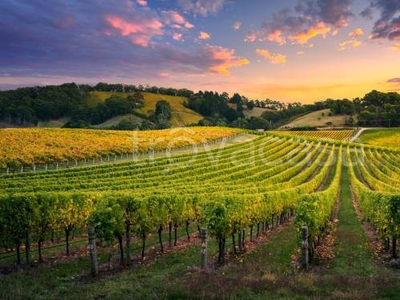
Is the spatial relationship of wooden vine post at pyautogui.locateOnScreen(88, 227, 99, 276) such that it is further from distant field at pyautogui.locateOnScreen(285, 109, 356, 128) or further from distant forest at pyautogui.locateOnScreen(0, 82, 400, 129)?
distant field at pyautogui.locateOnScreen(285, 109, 356, 128)

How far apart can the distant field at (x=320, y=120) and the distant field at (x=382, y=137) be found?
30.2m

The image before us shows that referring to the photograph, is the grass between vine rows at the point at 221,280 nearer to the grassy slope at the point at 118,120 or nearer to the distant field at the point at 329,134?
the distant field at the point at 329,134

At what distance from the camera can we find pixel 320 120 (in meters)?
178

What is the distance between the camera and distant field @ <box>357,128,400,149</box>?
378 feet

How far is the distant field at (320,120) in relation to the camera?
551 ft

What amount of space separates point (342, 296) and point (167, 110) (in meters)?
176

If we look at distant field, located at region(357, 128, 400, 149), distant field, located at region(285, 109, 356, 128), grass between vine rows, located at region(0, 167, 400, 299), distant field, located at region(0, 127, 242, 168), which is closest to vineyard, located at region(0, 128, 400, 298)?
grass between vine rows, located at region(0, 167, 400, 299)

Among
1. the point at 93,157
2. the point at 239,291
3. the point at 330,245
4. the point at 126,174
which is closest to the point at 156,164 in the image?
the point at 126,174

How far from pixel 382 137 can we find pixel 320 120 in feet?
180

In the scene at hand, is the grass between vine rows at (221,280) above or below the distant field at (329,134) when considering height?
above

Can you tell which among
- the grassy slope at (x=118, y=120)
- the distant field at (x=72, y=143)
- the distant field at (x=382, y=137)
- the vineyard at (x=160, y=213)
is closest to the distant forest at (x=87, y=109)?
the grassy slope at (x=118, y=120)

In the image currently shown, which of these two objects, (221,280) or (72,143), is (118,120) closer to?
(72,143)

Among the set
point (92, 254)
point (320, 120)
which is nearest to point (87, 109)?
point (320, 120)

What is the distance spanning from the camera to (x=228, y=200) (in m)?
19.8
